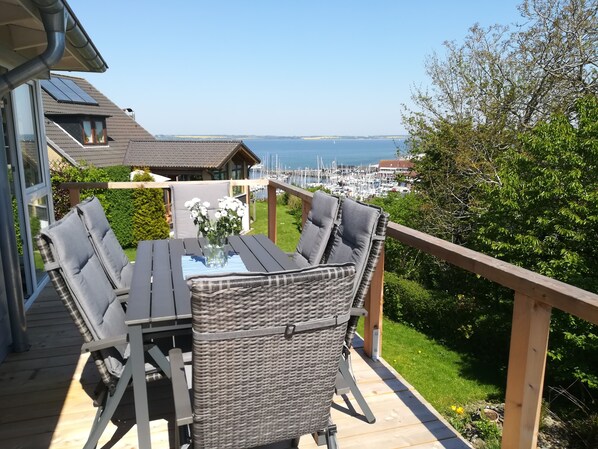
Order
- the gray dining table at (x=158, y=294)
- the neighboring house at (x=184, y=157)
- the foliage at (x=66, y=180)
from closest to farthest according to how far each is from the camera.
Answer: the gray dining table at (x=158, y=294)
the foliage at (x=66, y=180)
the neighboring house at (x=184, y=157)

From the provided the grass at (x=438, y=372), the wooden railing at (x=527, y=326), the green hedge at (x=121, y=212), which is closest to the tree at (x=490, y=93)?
the grass at (x=438, y=372)

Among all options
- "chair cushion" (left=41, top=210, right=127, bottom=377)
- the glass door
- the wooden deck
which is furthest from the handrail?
the glass door

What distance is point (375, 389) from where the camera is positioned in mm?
2621

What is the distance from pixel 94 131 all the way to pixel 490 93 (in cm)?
1438

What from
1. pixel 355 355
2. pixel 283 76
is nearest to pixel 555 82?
pixel 355 355

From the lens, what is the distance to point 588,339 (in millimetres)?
8148

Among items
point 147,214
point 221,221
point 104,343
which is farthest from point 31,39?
point 147,214

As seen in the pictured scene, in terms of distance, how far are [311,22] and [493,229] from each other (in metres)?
9.87

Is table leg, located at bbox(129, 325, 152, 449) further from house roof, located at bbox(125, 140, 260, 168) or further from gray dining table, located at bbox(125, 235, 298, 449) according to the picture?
house roof, located at bbox(125, 140, 260, 168)

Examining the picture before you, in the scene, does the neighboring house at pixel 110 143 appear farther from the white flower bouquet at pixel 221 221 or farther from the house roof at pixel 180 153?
the white flower bouquet at pixel 221 221

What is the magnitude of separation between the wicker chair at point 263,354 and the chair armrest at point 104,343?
364 mm

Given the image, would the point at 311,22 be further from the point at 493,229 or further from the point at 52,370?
the point at 52,370

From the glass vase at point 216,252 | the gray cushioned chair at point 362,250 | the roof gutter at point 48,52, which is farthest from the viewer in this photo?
the glass vase at point 216,252

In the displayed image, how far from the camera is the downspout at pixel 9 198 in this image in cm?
261
